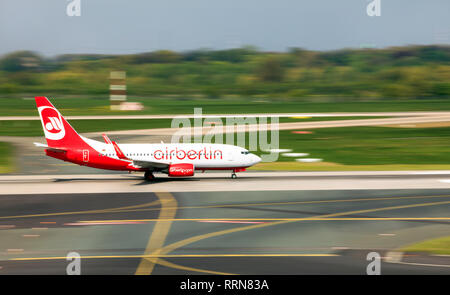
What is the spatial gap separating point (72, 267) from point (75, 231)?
25.1 ft

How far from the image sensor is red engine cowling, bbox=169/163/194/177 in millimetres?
49438

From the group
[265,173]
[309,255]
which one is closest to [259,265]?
[309,255]

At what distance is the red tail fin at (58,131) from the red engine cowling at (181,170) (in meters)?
9.36

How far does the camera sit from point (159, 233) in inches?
1224

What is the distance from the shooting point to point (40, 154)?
71375 millimetres

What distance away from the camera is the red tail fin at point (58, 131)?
51.1 meters

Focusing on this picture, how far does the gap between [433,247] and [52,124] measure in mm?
37871

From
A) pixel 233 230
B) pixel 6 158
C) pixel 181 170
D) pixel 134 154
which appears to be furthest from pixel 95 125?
pixel 233 230

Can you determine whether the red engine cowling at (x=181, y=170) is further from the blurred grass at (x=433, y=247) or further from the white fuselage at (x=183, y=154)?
the blurred grass at (x=433, y=247)

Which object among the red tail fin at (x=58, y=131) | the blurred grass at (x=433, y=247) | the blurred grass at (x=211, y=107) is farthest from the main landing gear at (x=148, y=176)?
the blurred grass at (x=211, y=107)

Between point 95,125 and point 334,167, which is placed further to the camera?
point 95,125

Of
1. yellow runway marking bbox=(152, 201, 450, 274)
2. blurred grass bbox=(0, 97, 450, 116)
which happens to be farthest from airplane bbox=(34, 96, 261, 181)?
blurred grass bbox=(0, 97, 450, 116)

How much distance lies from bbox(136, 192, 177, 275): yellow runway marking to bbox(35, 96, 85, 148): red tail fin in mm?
12378

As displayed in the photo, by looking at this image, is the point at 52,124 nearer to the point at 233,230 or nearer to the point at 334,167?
the point at 233,230
